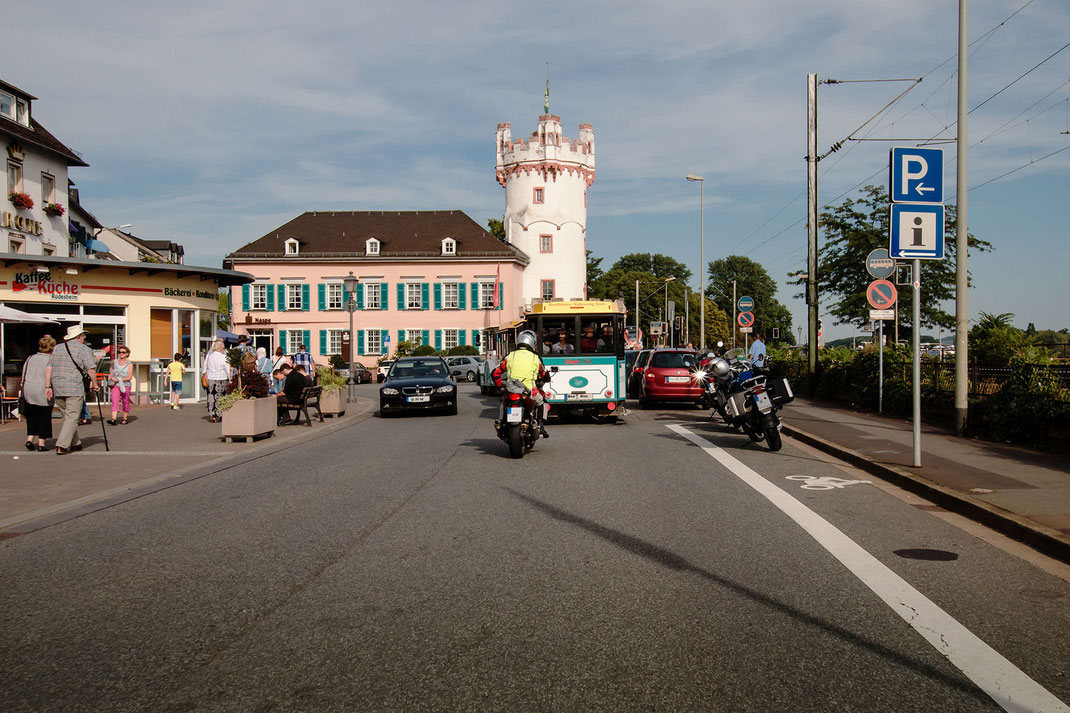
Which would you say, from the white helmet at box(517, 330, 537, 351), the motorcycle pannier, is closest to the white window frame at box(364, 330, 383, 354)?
the white helmet at box(517, 330, 537, 351)

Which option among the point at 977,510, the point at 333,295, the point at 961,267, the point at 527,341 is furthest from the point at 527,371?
the point at 333,295

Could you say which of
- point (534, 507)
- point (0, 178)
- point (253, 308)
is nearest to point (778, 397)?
point (534, 507)

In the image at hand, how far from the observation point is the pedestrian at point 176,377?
2523 centimetres

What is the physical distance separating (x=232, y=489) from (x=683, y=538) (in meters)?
5.50

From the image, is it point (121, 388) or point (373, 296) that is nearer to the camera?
point (121, 388)

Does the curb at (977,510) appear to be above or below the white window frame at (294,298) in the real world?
below

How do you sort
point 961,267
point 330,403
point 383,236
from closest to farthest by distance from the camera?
point 961,267, point 330,403, point 383,236

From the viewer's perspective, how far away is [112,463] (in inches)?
504

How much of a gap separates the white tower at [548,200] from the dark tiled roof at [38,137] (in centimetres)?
3588

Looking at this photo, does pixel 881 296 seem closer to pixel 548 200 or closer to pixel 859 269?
pixel 859 269

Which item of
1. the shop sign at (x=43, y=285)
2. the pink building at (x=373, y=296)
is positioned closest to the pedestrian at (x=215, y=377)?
the shop sign at (x=43, y=285)

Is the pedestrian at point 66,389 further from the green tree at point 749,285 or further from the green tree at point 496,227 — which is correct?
the green tree at point 749,285

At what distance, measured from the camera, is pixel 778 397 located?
552 inches

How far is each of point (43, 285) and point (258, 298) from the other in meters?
44.1
